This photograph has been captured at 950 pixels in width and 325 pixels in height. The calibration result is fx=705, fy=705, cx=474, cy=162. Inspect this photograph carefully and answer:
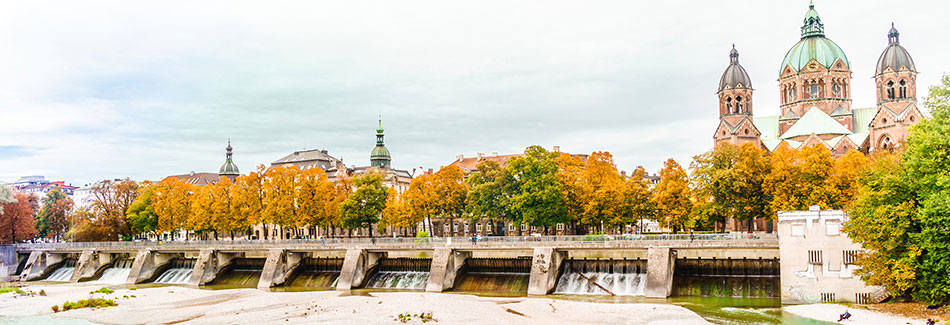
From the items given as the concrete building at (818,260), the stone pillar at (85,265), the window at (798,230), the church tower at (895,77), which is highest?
the church tower at (895,77)

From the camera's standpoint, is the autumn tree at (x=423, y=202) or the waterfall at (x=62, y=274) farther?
the waterfall at (x=62, y=274)

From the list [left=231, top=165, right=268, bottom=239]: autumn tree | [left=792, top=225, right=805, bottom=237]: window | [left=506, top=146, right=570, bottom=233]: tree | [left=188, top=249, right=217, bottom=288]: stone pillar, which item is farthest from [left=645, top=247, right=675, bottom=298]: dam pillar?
[left=231, top=165, right=268, bottom=239]: autumn tree

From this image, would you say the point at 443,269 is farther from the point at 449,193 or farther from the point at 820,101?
the point at 820,101

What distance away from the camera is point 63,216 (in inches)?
4427

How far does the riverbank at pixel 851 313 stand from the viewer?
116ft

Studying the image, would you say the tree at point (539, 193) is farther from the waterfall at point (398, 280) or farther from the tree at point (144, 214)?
the tree at point (144, 214)

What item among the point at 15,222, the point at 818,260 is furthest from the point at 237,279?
the point at 818,260

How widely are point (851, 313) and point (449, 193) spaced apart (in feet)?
152

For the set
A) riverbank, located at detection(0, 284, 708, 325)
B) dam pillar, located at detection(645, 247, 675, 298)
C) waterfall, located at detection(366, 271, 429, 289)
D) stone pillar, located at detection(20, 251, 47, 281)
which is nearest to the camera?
riverbank, located at detection(0, 284, 708, 325)

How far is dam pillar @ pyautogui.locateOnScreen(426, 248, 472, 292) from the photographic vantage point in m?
56.0

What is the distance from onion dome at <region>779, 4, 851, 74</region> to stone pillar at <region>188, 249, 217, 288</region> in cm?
9249

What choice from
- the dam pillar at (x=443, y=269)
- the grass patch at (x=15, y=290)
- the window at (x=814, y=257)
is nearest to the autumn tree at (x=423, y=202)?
the dam pillar at (x=443, y=269)

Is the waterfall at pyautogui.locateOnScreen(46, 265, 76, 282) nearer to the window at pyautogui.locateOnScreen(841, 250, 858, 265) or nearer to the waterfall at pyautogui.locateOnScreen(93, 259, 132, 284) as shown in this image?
the waterfall at pyautogui.locateOnScreen(93, 259, 132, 284)

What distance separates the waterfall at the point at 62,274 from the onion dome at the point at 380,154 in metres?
52.5
